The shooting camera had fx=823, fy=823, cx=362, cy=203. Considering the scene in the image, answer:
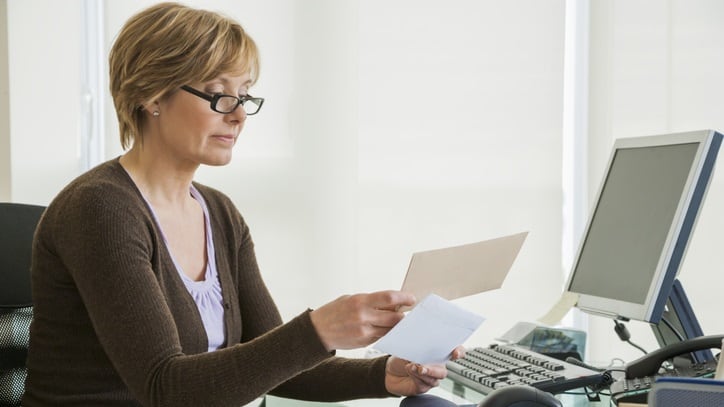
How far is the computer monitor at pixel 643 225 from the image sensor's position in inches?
57.7

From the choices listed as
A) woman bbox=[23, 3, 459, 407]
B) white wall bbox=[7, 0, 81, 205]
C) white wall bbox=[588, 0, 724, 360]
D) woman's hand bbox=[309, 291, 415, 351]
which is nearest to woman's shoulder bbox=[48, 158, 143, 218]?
woman bbox=[23, 3, 459, 407]

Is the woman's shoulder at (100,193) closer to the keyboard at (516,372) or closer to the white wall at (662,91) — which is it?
the keyboard at (516,372)

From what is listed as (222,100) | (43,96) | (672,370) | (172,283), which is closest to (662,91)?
(672,370)

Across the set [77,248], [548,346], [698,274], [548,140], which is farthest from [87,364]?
[548,140]

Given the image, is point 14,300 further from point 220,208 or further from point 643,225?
point 643,225

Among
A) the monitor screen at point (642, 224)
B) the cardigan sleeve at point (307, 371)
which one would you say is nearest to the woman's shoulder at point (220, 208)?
the cardigan sleeve at point (307, 371)

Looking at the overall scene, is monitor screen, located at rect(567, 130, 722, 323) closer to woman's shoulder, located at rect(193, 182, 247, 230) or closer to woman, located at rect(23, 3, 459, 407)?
woman, located at rect(23, 3, 459, 407)

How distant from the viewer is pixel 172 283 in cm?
141

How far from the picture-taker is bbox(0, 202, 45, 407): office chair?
4.86 feet

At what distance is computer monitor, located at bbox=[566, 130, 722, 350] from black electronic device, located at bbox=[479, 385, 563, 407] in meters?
0.48

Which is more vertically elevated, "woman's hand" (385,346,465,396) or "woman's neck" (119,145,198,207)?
"woman's neck" (119,145,198,207)

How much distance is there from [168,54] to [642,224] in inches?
36.8

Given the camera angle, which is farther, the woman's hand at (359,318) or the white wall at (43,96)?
the white wall at (43,96)

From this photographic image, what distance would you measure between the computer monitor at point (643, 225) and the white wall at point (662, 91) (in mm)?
1250
